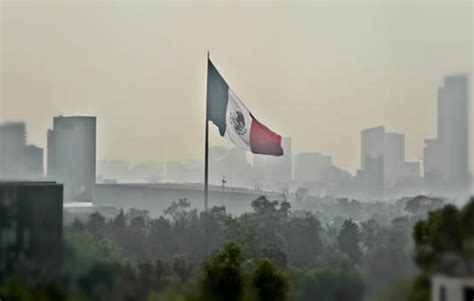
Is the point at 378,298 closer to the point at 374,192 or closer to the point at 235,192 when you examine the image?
the point at 374,192

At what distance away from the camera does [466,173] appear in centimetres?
288

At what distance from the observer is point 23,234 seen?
8.28ft

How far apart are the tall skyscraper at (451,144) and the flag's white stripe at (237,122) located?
806 millimetres

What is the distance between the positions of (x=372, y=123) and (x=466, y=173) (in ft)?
1.53

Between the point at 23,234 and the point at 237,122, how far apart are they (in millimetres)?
1094

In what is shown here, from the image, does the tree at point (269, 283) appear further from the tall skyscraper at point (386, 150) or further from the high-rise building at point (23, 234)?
the high-rise building at point (23, 234)

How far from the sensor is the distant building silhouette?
271cm

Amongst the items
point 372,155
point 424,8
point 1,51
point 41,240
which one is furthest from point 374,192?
point 1,51

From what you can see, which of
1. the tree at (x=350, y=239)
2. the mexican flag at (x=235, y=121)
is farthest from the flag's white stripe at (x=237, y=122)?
the tree at (x=350, y=239)

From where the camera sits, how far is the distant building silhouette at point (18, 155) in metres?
2.71

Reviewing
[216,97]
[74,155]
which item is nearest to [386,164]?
[216,97]

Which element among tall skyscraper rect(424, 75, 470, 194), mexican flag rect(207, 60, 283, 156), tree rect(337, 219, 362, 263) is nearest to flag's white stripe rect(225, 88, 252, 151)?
mexican flag rect(207, 60, 283, 156)

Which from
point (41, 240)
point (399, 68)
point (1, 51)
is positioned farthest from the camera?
point (399, 68)

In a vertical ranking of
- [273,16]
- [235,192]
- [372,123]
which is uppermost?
[273,16]
